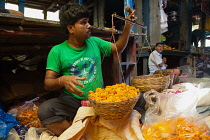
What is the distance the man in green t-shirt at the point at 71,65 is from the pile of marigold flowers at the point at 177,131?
2.87 ft

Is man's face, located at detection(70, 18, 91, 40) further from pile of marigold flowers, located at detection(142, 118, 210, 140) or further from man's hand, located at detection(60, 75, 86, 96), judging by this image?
pile of marigold flowers, located at detection(142, 118, 210, 140)

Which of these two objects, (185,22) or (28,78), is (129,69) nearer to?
(28,78)

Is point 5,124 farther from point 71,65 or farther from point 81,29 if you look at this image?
point 81,29

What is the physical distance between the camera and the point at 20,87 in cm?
310

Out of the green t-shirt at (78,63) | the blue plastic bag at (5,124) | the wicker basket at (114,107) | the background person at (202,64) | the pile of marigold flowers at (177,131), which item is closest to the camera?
the wicker basket at (114,107)

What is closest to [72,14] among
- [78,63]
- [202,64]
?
[78,63]

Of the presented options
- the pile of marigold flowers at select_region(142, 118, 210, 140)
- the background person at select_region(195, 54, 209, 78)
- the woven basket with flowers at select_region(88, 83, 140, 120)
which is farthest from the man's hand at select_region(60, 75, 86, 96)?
the background person at select_region(195, 54, 209, 78)

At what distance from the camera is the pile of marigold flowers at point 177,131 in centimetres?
156

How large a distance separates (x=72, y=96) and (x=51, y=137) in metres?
0.53

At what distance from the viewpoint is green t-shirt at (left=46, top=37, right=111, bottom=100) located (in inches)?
79.0

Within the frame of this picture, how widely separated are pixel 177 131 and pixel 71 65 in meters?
1.44

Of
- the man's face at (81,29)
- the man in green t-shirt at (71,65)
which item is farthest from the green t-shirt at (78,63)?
the man's face at (81,29)

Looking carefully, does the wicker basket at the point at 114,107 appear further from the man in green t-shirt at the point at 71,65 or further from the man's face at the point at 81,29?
the man's face at the point at 81,29

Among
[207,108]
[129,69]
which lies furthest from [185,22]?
[207,108]
